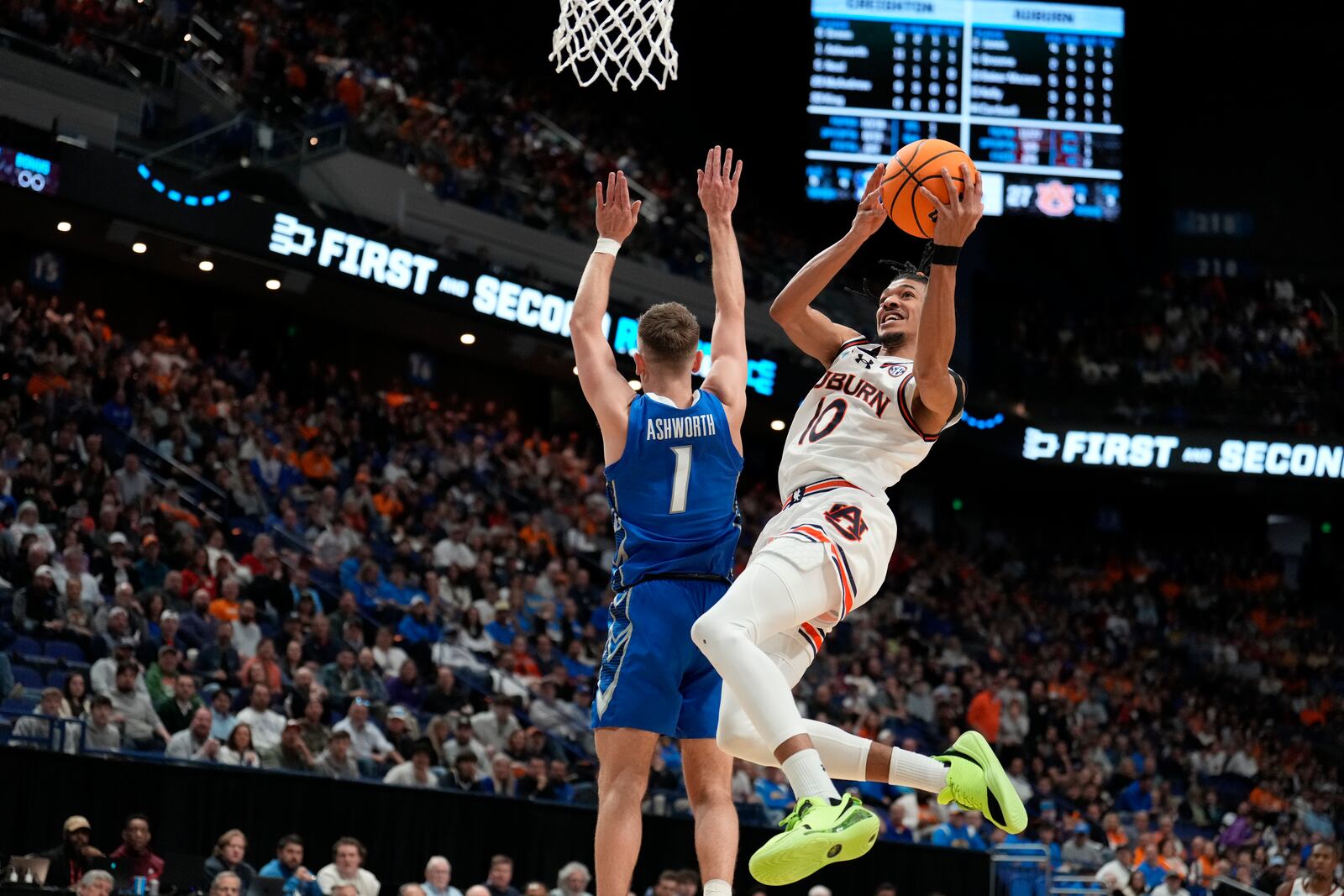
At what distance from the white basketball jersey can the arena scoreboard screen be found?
18.8 metres

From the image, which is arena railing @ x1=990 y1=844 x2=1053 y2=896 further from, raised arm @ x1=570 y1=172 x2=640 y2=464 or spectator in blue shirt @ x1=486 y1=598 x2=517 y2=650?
raised arm @ x1=570 y1=172 x2=640 y2=464

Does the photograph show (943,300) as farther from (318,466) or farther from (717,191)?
(318,466)

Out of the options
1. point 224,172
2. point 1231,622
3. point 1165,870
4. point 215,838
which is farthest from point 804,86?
point 215,838

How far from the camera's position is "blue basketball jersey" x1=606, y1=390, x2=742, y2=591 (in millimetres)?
5793

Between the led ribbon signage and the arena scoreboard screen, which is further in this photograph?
the arena scoreboard screen

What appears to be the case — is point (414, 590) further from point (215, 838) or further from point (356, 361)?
point (356, 361)

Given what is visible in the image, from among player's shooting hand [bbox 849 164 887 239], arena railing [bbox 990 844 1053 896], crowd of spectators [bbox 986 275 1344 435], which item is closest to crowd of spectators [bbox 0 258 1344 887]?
arena railing [bbox 990 844 1053 896]

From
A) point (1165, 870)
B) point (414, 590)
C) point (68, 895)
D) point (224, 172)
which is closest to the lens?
point (68, 895)

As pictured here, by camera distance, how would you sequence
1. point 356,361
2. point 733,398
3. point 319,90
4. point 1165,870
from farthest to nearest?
1. point 356,361
2. point 319,90
3. point 1165,870
4. point 733,398

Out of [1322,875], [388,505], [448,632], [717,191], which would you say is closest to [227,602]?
[448,632]

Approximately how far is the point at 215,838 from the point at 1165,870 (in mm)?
Result: 9498

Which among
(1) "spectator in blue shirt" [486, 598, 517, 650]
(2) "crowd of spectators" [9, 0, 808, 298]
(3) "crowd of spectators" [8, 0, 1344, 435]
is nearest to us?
(1) "spectator in blue shirt" [486, 598, 517, 650]

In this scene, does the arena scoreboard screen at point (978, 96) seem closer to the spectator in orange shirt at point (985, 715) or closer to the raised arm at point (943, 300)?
the spectator in orange shirt at point (985, 715)

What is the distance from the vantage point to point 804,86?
25531 mm
